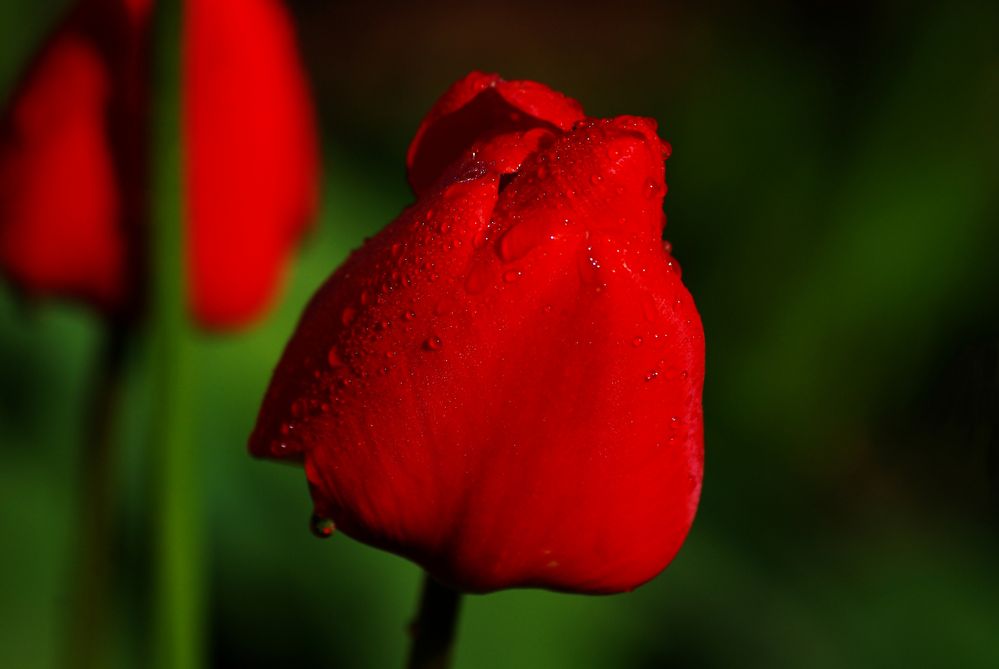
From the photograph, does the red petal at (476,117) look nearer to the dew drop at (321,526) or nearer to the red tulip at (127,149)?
the dew drop at (321,526)

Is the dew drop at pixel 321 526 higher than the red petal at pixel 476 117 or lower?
lower

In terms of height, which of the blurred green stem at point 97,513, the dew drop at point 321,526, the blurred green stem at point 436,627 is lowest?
the blurred green stem at point 97,513

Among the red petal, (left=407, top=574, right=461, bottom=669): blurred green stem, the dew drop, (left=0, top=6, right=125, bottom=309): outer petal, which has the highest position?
the red petal

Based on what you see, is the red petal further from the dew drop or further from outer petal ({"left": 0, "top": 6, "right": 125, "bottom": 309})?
outer petal ({"left": 0, "top": 6, "right": 125, "bottom": 309})

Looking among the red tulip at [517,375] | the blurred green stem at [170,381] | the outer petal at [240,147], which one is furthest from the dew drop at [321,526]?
the outer petal at [240,147]

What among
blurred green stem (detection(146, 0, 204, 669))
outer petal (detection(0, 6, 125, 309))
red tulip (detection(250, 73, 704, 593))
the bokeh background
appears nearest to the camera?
red tulip (detection(250, 73, 704, 593))

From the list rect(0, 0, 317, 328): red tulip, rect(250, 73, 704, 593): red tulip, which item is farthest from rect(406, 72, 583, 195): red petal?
rect(0, 0, 317, 328): red tulip

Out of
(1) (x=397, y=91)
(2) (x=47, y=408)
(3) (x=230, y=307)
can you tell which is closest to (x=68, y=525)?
(2) (x=47, y=408)
